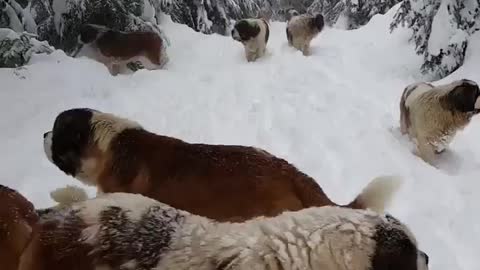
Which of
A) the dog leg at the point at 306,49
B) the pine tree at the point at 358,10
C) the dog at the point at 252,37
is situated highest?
the dog at the point at 252,37

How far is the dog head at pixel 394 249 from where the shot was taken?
2.12m

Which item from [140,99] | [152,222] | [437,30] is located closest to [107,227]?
[152,222]

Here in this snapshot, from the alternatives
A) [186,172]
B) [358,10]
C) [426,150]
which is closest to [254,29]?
[426,150]

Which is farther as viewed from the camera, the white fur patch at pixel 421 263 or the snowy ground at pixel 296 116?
the snowy ground at pixel 296 116

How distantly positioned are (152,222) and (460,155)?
561 centimetres

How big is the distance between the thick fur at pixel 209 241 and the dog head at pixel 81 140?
1733mm

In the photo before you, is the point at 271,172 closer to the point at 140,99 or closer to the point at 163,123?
the point at 163,123

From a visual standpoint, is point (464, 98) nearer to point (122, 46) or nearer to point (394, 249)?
point (394, 249)

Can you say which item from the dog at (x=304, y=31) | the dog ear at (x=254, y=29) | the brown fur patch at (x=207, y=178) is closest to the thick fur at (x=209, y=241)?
the brown fur patch at (x=207, y=178)

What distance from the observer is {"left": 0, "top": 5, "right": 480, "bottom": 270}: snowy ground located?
18.7ft

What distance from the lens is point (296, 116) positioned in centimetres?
860

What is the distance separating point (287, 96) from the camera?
32.3ft

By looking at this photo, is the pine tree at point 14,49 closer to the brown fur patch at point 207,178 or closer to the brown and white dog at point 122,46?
the brown and white dog at point 122,46

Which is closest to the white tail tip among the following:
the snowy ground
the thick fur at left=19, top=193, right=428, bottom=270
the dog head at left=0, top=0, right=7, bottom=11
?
the thick fur at left=19, top=193, right=428, bottom=270
